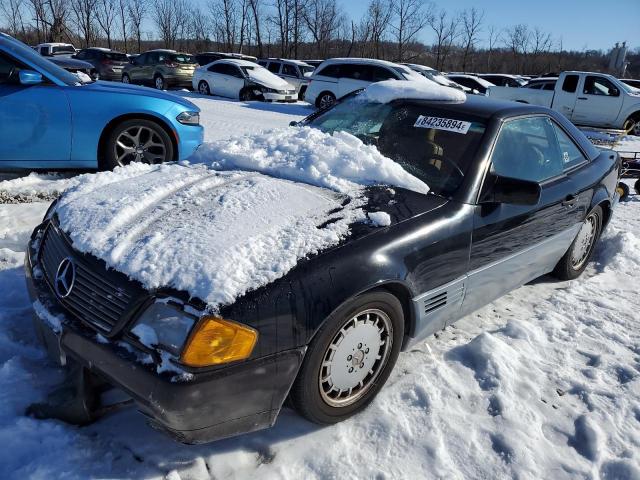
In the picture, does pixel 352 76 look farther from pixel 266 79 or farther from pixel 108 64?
pixel 108 64

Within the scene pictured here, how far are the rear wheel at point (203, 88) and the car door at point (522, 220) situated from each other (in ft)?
50.1

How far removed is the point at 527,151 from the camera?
3.33m

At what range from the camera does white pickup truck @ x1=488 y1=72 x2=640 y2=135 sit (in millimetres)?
14305

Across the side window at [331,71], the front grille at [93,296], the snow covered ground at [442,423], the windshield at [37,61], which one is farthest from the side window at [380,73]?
the front grille at [93,296]

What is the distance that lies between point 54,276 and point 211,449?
3.38 feet

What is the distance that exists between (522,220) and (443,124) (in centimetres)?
75

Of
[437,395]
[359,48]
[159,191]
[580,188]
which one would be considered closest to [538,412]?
[437,395]

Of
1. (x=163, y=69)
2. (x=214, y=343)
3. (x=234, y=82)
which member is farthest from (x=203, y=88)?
(x=214, y=343)

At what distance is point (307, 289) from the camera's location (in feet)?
6.64

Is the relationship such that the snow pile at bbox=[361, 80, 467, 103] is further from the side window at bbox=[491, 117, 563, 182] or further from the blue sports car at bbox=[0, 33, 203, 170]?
the blue sports car at bbox=[0, 33, 203, 170]

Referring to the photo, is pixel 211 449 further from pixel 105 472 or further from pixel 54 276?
pixel 54 276

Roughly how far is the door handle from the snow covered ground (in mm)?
741

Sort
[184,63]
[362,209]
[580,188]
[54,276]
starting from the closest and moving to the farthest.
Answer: [54,276], [362,209], [580,188], [184,63]

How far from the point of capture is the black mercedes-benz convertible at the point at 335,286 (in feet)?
6.16
